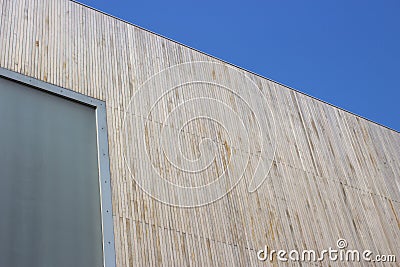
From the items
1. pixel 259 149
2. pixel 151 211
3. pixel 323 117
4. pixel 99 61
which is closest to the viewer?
pixel 151 211

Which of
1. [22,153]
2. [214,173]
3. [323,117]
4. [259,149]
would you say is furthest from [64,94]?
[323,117]

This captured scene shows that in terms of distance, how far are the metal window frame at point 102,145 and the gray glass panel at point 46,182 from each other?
4cm

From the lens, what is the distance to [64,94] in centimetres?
591

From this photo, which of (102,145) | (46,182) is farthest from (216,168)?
(46,182)

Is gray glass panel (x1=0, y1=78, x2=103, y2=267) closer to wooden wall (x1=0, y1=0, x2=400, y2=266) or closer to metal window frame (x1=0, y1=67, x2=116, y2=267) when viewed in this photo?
metal window frame (x1=0, y1=67, x2=116, y2=267)

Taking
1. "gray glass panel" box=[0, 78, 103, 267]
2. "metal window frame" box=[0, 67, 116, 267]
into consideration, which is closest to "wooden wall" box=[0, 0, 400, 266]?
"metal window frame" box=[0, 67, 116, 267]

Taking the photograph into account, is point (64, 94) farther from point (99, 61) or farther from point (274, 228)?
point (274, 228)

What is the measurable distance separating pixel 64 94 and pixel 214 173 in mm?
1814

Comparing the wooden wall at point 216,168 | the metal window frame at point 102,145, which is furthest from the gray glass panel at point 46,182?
the wooden wall at point 216,168

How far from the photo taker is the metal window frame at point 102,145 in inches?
208

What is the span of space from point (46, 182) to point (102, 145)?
78 centimetres

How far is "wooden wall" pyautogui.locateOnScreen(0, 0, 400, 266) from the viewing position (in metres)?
5.77

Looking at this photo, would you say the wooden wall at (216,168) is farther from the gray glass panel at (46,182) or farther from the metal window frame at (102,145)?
the gray glass panel at (46,182)

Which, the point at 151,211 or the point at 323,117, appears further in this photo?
the point at 323,117
